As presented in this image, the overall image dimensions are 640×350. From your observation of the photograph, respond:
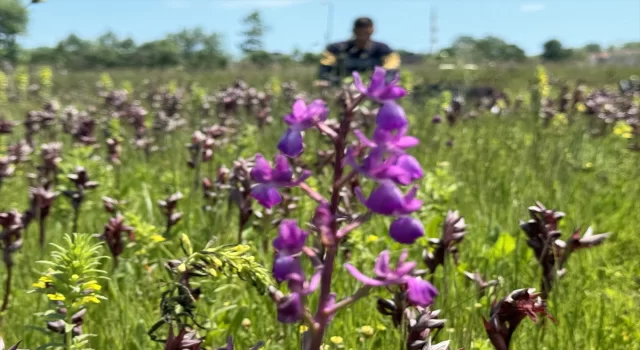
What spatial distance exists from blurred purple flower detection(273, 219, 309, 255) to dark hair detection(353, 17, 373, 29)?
1050 centimetres

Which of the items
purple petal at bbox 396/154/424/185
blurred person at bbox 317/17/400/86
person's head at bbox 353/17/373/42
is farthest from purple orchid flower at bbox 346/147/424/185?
person's head at bbox 353/17/373/42

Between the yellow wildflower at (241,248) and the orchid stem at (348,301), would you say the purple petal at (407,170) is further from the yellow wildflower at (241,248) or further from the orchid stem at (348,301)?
the yellow wildflower at (241,248)

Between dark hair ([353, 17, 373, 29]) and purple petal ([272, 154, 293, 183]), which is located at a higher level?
dark hair ([353, 17, 373, 29])

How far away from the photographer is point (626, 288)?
10.2 ft

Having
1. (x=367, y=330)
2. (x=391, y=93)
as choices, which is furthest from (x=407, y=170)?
(x=367, y=330)

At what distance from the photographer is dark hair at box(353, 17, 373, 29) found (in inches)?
440

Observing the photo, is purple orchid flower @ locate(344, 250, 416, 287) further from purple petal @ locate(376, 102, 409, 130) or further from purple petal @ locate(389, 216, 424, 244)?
purple petal @ locate(376, 102, 409, 130)

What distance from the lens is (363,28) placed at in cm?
1118

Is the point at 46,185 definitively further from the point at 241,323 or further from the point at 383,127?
the point at 383,127

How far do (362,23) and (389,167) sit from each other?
10.5 meters

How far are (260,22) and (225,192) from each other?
339 ft

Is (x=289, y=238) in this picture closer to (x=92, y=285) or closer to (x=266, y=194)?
(x=266, y=194)

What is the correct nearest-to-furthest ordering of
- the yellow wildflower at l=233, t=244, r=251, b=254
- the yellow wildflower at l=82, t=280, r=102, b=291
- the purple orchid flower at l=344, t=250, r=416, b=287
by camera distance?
the purple orchid flower at l=344, t=250, r=416, b=287 → the yellow wildflower at l=233, t=244, r=251, b=254 → the yellow wildflower at l=82, t=280, r=102, b=291

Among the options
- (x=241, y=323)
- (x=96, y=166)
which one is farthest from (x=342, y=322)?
(x=96, y=166)
